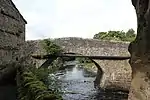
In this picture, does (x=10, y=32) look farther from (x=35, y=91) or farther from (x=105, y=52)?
(x=105, y=52)

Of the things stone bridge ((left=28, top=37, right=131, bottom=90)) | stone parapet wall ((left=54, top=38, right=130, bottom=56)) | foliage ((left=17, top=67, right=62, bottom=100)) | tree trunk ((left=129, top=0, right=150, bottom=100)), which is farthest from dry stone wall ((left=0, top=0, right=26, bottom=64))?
stone parapet wall ((left=54, top=38, right=130, bottom=56))

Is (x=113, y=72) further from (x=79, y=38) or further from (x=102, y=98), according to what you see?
(x=102, y=98)

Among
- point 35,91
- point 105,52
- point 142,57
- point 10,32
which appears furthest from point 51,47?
point 142,57

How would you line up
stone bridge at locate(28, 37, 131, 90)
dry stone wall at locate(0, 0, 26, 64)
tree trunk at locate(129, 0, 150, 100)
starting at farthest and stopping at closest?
stone bridge at locate(28, 37, 131, 90), dry stone wall at locate(0, 0, 26, 64), tree trunk at locate(129, 0, 150, 100)

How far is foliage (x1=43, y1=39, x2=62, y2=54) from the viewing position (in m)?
20.4

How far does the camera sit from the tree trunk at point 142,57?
13.9ft

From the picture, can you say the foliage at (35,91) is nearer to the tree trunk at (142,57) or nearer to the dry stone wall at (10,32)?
the tree trunk at (142,57)

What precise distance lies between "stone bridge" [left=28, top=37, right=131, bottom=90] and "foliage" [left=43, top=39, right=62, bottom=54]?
0.37 metres

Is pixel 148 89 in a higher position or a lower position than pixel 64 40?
lower

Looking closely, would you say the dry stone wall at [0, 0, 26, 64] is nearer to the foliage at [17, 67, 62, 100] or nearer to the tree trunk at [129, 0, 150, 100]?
the foliage at [17, 67, 62, 100]

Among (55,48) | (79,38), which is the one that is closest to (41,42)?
(55,48)

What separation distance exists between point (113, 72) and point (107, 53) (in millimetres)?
1578

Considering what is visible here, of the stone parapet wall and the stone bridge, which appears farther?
the stone parapet wall

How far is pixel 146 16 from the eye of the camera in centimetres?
422
